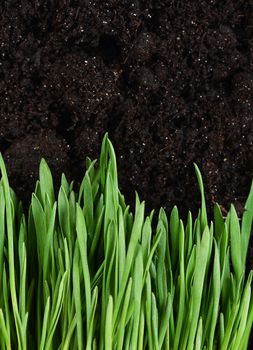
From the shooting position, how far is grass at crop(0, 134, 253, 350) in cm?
104

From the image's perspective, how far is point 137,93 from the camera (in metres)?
1.18

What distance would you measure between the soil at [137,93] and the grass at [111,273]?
7cm

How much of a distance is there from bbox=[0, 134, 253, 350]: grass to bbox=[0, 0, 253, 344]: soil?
0.22 feet

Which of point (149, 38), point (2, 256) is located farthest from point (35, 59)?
point (2, 256)

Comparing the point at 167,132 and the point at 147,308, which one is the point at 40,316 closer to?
the point at 147,308

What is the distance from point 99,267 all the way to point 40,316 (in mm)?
A: 113

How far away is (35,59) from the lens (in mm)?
1158

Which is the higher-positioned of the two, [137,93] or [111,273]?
[137,93]

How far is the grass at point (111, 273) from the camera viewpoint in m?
1.04

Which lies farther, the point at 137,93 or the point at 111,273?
the point at 137,93

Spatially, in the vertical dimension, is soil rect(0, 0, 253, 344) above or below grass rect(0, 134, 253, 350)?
above

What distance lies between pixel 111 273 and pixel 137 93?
0.98ft

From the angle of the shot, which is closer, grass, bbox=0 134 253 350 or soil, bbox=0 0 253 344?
grass, bbox=0 134 253 350

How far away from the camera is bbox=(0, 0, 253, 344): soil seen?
1.16m
